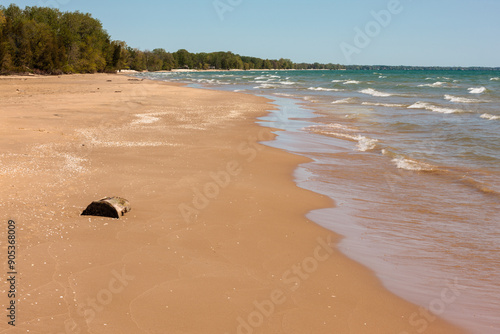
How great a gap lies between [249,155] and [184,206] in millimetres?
5069

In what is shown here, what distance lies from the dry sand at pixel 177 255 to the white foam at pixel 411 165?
316cm

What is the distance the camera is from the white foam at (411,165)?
1105cm

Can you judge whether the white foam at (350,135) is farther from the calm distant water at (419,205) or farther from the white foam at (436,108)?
the white foam at (436,108)

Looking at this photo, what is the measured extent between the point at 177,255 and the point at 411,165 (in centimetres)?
814

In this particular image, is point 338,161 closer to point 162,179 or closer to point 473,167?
point 473,167

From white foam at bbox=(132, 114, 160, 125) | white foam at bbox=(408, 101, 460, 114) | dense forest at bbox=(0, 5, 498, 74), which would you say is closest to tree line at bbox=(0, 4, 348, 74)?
dense forest at bbox=(0, 5, 498, 74)

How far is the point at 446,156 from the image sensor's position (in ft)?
42.2

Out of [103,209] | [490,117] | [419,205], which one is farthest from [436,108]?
[103,209]

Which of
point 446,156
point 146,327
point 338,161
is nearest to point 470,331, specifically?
point 146,327

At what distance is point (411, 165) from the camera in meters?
11.3

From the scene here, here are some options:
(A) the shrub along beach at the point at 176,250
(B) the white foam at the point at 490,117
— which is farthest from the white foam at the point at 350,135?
(B) the white foam at the point at 490,117

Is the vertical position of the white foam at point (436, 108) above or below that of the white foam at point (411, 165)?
above

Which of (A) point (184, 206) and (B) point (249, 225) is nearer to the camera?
(B) point (249, 225)

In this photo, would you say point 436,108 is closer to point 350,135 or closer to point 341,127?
point 341,127
